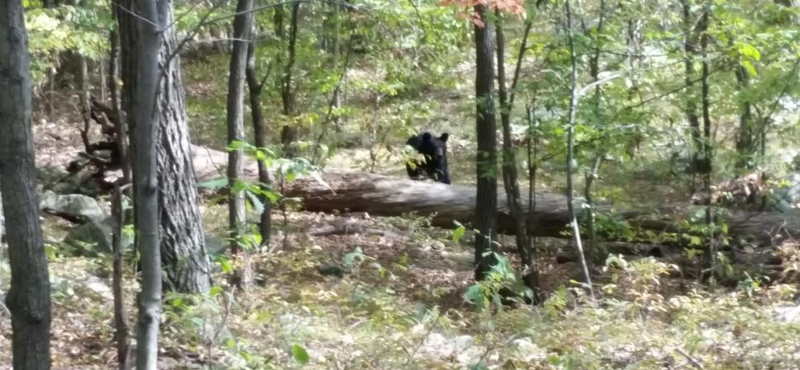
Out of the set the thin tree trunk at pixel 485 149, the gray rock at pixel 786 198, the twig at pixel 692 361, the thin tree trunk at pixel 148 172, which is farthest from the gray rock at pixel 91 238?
the gray rock at pixel 786 198

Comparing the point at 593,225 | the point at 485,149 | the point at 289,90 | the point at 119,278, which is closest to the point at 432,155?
the point at 289,90

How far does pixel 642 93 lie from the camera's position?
1007cm

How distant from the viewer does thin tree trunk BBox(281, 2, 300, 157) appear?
9.48 meters

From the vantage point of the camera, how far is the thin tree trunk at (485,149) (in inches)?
331

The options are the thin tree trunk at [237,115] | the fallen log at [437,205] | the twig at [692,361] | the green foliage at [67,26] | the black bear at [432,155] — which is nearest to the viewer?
the twig at [692,361]

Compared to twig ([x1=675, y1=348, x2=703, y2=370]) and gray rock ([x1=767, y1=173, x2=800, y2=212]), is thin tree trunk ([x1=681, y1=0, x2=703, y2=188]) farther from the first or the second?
twig ([x1=675, y1=348, x2=703, y2=370])

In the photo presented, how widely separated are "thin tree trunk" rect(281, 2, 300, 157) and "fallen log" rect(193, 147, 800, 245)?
2.18ft

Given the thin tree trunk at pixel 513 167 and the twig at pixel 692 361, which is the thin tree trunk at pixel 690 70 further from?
the twig at pixel 692 361

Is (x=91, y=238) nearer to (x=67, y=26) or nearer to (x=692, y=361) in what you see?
(x=67, y=26)

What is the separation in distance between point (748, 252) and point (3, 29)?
844 cm

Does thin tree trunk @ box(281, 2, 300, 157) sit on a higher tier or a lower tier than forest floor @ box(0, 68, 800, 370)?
higher

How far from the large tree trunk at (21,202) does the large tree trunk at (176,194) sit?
2.07 m

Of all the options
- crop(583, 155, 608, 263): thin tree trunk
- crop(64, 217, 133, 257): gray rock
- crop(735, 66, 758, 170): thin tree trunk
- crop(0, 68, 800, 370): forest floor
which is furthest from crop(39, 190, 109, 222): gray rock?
crop(735, 66, 758, 170): thin tree trunk

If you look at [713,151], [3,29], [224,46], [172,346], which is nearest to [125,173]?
[172,346]
